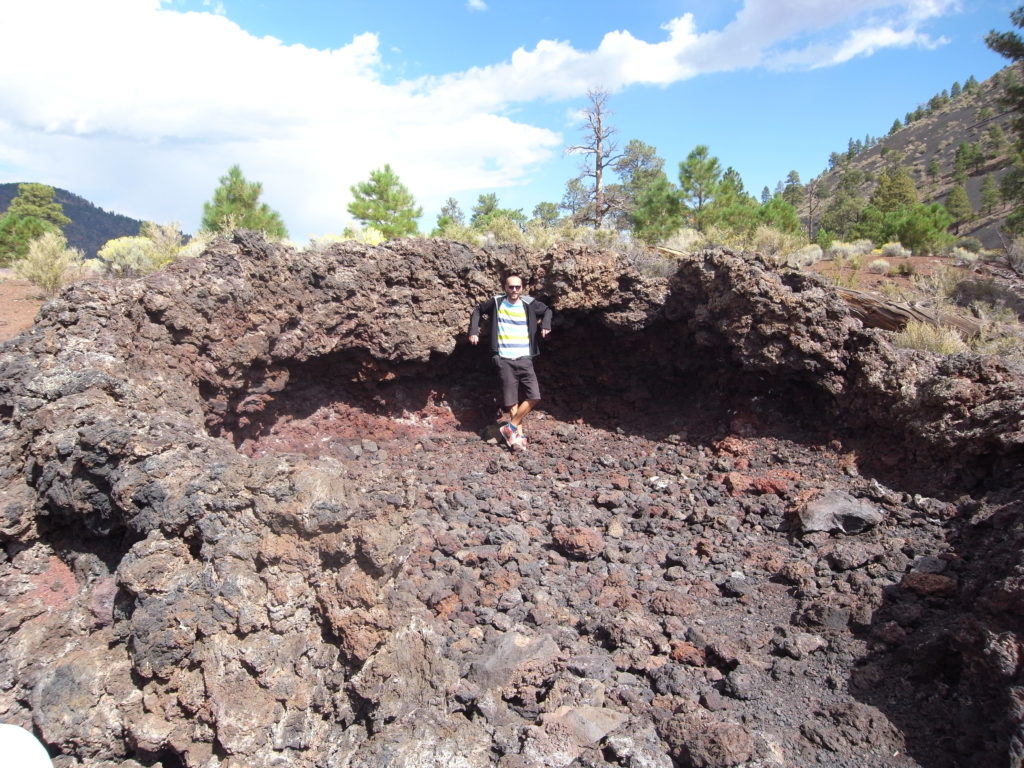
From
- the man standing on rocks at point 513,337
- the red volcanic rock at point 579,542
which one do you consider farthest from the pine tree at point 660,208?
the red volcanic rock at point 579,542

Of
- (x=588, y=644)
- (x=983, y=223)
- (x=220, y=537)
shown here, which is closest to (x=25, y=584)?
(x=220, y=537)

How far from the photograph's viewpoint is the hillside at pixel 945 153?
4644cm

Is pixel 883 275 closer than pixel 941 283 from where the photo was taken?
No

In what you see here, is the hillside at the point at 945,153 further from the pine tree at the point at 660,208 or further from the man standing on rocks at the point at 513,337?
the man standing on rocks at the point at 513,337

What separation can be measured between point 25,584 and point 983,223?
44.7m

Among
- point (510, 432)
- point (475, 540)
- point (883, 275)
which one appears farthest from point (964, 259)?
point (475, 540)

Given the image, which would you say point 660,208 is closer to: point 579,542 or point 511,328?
point 511,328

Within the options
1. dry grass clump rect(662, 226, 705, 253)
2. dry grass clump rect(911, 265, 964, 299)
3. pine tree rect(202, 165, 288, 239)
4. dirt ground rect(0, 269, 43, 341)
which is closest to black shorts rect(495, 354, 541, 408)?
dirt ground rect(0, 269, 43, 341)

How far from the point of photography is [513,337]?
5.52m

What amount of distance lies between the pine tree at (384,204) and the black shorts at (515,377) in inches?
531

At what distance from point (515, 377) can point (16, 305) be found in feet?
29.0

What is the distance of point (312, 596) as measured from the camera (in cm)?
238

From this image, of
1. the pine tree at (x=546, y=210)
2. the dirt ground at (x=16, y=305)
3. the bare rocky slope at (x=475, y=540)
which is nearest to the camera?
the bare rocky slope at (x=475, y=540)

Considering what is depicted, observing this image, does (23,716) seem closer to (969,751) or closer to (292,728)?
(292,728)
